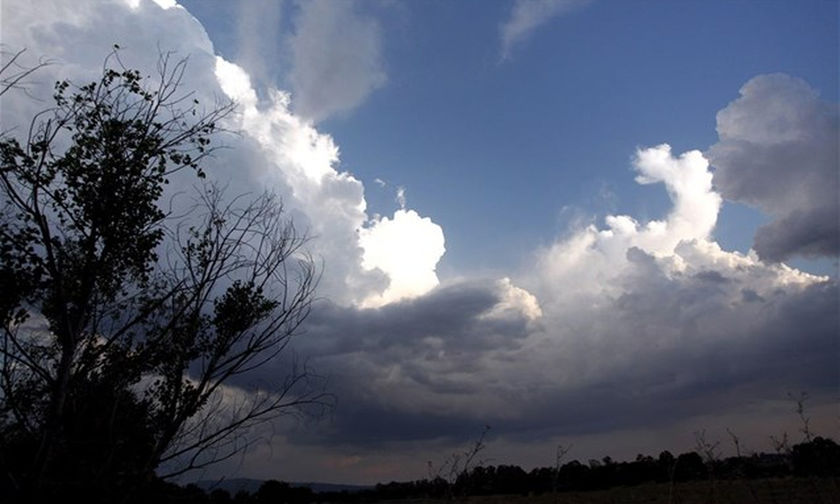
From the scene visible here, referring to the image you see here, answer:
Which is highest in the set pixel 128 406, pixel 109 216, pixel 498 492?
pixel 109 216

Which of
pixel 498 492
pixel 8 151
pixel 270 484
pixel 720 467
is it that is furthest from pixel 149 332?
pixel 498 492

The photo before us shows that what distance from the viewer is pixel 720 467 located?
10805 mm

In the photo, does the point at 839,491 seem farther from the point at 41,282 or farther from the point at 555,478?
the point at 41,282

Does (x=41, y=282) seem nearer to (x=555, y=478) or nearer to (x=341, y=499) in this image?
(x=555, y=478)

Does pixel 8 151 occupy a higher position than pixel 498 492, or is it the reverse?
pixel 8 151

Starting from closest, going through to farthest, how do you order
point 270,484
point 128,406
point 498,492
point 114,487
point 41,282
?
point 114,487 < point 41,282 < point 128,406 < point 270,484 < point 498,492

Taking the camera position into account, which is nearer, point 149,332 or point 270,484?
point 149,332

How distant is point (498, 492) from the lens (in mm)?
87125

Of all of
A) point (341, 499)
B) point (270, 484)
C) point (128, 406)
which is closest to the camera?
point (128, 406)

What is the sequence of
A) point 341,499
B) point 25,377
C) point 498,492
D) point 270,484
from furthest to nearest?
point 498,492 → point 341,499 → point 270,484 → point 25,377

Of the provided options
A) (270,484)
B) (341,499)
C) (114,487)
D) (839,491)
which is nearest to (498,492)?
(341,499)

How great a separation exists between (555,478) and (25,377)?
891cm

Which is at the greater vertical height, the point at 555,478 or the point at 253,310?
the point at 253,310

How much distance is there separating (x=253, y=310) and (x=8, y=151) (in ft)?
13.3
